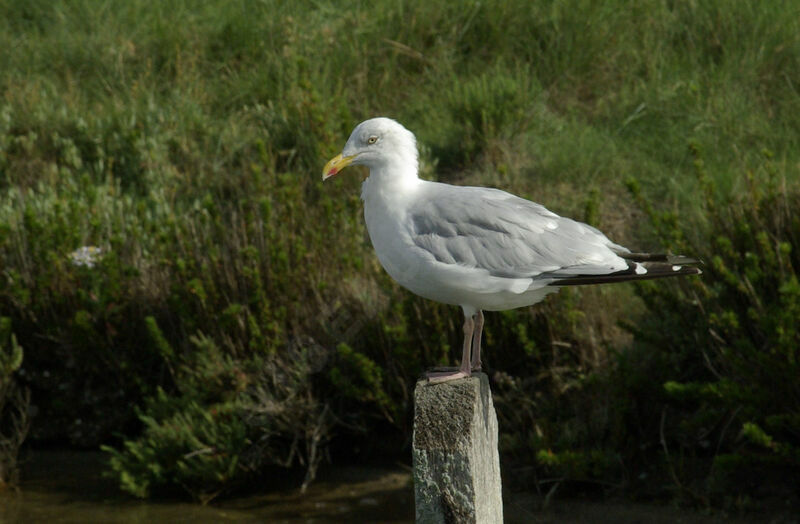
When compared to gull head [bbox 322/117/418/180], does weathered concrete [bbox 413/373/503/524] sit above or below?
below

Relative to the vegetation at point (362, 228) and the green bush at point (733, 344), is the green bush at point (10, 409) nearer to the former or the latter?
the vegetation at point (362, 228)

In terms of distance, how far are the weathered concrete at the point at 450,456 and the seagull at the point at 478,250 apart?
47cm

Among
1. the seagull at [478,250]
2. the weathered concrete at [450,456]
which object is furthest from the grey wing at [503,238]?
the weathered concrete at [450,456]

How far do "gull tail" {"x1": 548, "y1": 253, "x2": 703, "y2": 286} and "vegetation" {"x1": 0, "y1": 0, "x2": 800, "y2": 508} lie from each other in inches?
55.1

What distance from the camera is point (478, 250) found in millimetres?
3248

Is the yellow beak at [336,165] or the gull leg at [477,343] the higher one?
the yellow beak at [336,165]

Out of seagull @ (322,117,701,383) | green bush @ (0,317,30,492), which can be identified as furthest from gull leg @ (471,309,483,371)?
green bush @ (0,317,30,492)

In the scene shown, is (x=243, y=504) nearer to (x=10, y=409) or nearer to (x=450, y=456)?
(x=10, y=409)

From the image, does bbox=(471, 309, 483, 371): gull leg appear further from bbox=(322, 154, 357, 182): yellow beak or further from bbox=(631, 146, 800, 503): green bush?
bbox=(631, 146, 800, 503): green bush

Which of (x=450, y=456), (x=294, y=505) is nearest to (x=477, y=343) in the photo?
(x=450, y=456)

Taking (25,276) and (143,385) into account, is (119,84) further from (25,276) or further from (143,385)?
(143,385)

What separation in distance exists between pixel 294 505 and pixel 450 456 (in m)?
3.00

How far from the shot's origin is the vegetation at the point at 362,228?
498 cm

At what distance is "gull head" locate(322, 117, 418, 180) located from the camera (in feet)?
11.3
